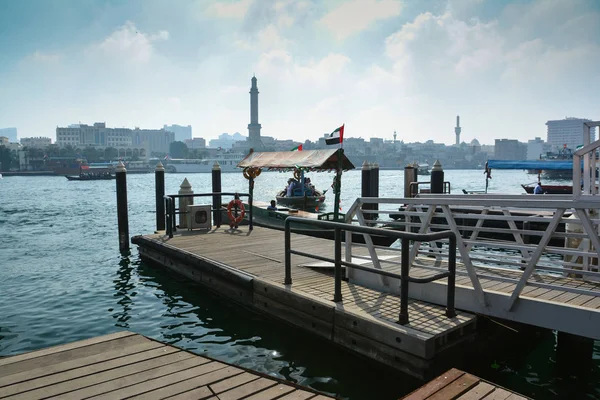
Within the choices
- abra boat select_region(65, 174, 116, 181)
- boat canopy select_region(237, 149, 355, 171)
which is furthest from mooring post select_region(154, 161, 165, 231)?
abra boat select_region(65, 174, 116, 181)

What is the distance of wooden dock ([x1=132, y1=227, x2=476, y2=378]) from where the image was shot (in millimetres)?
5547

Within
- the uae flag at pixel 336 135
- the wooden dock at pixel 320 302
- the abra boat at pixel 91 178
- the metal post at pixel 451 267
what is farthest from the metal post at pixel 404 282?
the abra boat at pixel 91 178

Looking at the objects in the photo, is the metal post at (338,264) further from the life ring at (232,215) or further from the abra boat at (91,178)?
the abra boat at (91,178)

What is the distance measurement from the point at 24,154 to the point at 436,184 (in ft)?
578

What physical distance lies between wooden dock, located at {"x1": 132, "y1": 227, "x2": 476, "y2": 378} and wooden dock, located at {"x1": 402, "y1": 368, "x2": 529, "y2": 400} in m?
0.99

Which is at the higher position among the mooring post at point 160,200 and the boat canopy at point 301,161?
the boat canopy at point 301,161

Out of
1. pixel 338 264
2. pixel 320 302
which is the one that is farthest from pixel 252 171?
pixel 338 264

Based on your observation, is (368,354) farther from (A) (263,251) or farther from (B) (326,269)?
(A) (263,251)

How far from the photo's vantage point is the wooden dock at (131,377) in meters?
4.19

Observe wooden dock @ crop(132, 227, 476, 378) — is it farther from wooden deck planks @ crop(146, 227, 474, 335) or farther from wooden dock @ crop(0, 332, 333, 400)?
wooden dock @ crop(0, 332, 333, 400)

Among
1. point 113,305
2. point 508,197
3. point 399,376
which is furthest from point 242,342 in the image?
point 508,197

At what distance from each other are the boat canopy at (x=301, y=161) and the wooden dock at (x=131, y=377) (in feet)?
38.8

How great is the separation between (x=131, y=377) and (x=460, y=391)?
3258mm

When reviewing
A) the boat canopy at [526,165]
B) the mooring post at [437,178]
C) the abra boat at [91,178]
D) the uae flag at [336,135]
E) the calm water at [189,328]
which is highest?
the uae flag at [336,135]
